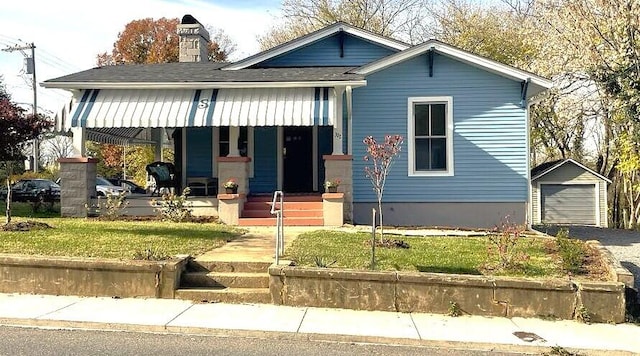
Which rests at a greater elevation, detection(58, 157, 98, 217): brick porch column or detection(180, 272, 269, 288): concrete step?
detection(58, 157, 98, 217): brick porch column

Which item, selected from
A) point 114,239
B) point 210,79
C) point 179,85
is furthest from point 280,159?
point 114,239

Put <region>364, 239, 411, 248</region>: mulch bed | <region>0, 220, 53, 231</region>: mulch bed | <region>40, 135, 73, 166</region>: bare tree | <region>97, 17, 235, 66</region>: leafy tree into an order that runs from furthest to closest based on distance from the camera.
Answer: <region>40, 135, 73, 166</region>: bare tree → <region>97, 17, 235, 66</region>: leafy tree → <region>0, 220, 53, 231</region>: mulch bed → <region>364, 239, 411, 248</region>: mulch bed

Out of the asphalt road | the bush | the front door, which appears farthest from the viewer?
the front door

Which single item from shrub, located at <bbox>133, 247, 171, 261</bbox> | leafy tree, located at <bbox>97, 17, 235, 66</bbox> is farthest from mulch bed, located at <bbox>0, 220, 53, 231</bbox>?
leafy tree, located at <bbox>97, 17, 235, 66</bbox>

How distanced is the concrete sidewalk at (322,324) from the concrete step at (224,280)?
1.44 ft

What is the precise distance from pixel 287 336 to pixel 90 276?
3075 millimetres

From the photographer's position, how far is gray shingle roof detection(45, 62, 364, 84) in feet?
41.9

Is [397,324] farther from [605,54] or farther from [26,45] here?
[26,45]

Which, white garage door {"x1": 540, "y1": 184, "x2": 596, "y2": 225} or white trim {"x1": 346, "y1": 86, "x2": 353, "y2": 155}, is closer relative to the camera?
white trim {"x1": 346, "y1": 86, "x2": 353, "y2": 155}

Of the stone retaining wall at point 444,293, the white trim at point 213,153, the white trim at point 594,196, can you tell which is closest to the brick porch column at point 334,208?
the white trim at point 213,153

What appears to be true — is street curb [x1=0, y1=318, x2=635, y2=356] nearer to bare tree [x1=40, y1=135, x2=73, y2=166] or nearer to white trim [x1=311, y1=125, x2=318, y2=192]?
white trim [x1=311, y1=125, x2=318, y2=192]

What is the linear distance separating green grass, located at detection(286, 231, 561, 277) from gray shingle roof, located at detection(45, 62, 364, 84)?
4.30 m

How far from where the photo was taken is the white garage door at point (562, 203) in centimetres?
1948

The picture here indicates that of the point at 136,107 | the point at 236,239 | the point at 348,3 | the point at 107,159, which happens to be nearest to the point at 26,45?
the point at 107,159
